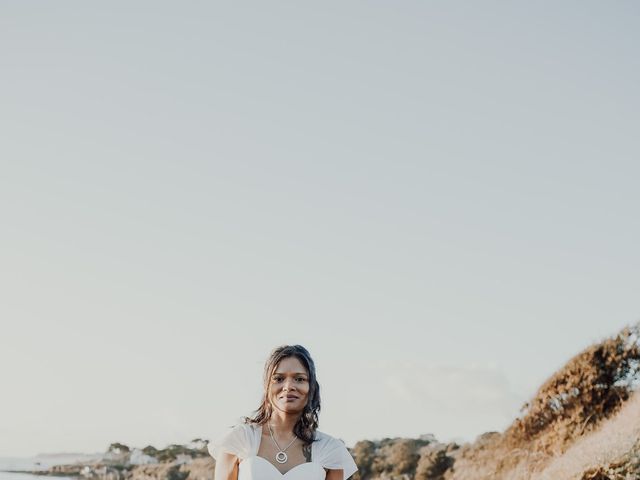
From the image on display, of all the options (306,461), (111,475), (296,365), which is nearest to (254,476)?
(306,461)

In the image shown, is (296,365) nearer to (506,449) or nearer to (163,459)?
(506,449)

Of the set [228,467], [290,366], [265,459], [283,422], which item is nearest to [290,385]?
[290,366]

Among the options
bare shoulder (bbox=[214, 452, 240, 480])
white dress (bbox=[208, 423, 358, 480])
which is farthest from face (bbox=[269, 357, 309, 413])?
bare shoulder (bbox=[214, 452, 240, 480])

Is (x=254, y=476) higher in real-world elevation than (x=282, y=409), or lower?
lower

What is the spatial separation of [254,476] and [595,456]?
6.48 meters

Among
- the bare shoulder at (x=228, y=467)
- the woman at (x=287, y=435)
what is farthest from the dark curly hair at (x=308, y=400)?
the bare shoulder at (x=228, y=467)

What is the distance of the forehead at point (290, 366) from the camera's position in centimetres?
425

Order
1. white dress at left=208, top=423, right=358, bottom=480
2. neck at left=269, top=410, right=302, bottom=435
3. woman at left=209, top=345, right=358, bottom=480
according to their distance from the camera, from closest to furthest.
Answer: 1. white dress at left=208, top=423, right=358, bottom=480
2. woman at left=209, top=345, right=358, bottom=480
3. neck at left=269, top=410, right=302, bottom=435

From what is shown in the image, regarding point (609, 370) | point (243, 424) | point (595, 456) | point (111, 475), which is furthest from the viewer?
point (111, 475)

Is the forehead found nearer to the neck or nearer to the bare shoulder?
the neck

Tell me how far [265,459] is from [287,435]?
0.22m

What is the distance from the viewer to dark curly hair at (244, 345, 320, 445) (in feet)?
14.1

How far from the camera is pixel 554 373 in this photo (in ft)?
45.9

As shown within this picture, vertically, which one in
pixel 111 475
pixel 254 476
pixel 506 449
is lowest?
pixel 254 476
